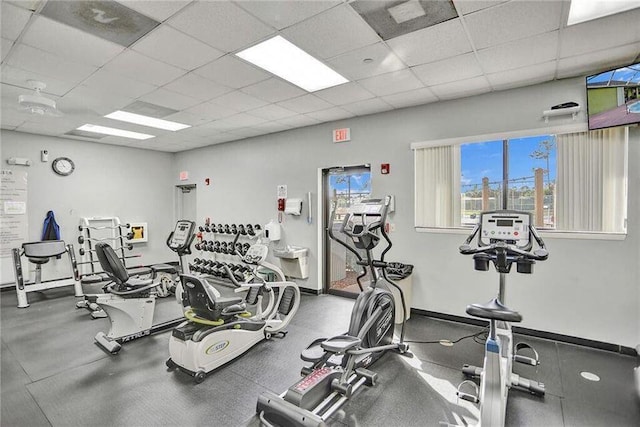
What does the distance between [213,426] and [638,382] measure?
127 inches

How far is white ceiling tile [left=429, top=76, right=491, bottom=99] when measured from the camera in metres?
3.55

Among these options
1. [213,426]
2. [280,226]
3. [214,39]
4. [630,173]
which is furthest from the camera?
[280,226]

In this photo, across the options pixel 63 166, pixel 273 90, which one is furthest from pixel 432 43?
pixel 63 166

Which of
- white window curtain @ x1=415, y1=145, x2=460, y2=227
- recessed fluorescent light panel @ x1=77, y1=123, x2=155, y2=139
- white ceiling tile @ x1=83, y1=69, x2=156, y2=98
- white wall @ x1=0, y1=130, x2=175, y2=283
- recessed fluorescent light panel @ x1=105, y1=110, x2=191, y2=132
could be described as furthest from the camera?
white wall @ x1=0, y1=130, x2=175, y2=283

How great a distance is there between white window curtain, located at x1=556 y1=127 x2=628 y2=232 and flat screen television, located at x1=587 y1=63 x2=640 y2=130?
0.46ft

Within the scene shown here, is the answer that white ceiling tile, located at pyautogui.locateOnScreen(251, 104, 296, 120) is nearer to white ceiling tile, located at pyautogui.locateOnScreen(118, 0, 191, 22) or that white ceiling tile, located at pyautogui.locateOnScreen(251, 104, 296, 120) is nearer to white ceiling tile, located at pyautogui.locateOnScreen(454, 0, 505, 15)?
white ceiling tile, located at pyautogui.locateOnScreen(118, 0, 191, 22)

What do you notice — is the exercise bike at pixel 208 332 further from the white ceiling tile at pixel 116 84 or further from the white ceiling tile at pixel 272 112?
the white ceiling tile at pixel 272 112

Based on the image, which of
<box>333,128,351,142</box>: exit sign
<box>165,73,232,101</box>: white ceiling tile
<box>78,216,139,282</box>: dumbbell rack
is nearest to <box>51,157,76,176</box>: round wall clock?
<box>78,216,139,282</box>: dumbbell rack

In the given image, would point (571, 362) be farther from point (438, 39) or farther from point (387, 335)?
point (438, 39)

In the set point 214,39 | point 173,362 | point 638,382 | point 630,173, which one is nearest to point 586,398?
point 638,382

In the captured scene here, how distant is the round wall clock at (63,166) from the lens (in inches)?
244

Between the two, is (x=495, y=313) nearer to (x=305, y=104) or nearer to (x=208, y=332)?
(x=208, y=332)

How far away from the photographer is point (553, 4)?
7.18 ft

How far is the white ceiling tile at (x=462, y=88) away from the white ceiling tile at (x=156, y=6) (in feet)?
9.09
